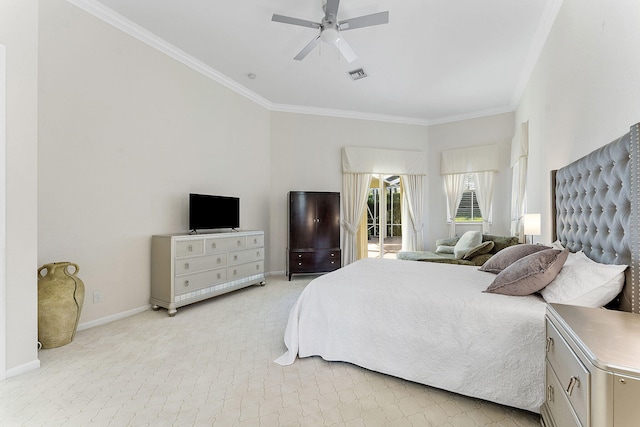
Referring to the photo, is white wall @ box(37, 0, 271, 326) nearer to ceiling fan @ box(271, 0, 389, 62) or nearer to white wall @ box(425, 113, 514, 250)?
ceiling fan @ box(271, 0, 389, 62)

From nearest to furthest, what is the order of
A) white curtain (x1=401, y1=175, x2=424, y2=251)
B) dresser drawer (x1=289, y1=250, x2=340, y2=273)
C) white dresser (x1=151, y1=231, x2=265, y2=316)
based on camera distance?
1. white dresser (x1=151, y1=231, x2=265, y2=316)
2. dresser drawer (x1=289, y1=250, x2=340, y2=273)
3. white curtain (x1=401, y1=175, x2=424, y2=251)

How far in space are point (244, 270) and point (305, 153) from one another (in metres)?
2.55

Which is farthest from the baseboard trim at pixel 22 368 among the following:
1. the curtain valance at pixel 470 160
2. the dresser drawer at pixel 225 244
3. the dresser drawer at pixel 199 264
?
the curtain valance at pixel 470 160

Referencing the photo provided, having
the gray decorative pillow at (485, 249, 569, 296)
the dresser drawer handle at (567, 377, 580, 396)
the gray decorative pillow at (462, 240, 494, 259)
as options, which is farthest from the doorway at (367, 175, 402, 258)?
the dresser drawer handle at (567, 377, 580, 396)

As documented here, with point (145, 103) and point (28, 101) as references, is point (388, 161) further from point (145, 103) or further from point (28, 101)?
point (28, 101)

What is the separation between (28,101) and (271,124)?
145 inches

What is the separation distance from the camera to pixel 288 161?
18.3 ft

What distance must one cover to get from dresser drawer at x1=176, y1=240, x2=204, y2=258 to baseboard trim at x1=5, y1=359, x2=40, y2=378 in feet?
4.64

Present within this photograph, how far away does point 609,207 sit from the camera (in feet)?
5.68

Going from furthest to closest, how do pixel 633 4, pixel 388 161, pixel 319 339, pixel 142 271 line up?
pixel 388 161 → pixel 142 271 → pixel 319 339 → pixel 633 4

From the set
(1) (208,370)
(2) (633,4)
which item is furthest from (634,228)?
(1) (208,370)

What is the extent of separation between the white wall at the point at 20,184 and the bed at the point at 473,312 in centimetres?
188

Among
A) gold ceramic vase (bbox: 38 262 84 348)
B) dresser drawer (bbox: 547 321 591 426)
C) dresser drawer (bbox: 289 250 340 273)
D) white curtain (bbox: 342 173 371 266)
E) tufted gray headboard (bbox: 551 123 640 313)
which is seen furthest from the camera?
white curtain (bbox: 342 173 371 266)

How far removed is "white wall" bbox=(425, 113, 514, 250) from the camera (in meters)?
5.32
